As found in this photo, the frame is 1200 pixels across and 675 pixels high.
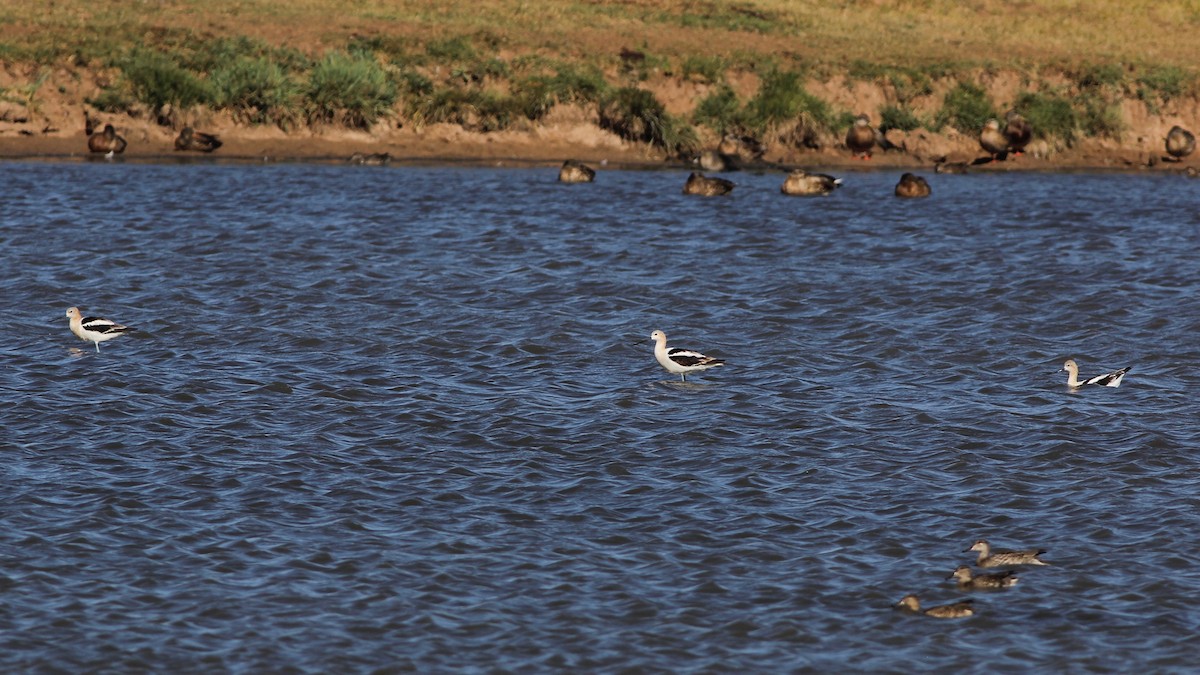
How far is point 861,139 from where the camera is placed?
4319 centimetres

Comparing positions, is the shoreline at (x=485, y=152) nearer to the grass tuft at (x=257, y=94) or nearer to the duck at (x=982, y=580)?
the grass tuft at (x=257, y=94)

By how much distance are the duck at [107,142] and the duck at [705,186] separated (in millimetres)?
14300

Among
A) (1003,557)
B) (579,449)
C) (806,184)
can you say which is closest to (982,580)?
(1003,557)

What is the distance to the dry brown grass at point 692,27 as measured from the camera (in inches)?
1893

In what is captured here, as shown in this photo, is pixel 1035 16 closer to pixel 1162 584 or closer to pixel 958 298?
pixel 958 298

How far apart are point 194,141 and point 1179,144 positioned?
1115 inches

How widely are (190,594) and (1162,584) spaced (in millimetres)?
7602

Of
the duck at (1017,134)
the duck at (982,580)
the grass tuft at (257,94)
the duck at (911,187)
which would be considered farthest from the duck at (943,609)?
the duck at (1017,134)

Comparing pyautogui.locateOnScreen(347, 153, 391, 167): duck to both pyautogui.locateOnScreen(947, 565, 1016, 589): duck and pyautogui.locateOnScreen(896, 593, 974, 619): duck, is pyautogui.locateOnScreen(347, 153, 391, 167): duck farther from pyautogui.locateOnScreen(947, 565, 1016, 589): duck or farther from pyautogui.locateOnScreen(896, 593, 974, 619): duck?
pyautogui.locateOnScreen(896, 593, 974, 619): duck

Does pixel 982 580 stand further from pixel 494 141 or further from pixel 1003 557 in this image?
pixel 494 141

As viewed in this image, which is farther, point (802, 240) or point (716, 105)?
point (716, 105)

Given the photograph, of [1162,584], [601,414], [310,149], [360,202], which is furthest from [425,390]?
[310,149]

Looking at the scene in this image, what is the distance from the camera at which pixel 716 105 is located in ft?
147

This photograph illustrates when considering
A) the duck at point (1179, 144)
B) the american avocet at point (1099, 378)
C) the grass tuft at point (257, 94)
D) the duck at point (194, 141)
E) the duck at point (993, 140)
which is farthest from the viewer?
the duck at point (1179, 144)
